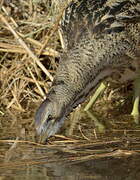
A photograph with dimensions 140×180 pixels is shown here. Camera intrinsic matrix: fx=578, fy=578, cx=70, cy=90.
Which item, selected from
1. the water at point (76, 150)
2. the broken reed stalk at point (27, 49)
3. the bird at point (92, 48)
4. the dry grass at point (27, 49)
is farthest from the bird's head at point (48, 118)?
the broken reed stalk at point (27, 49)

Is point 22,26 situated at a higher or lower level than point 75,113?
higher

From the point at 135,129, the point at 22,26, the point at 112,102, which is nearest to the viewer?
the point at 135,129

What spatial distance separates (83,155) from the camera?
139 inches

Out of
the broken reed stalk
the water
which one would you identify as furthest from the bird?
the broken reed stalk

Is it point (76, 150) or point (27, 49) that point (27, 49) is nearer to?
point (27, 49)

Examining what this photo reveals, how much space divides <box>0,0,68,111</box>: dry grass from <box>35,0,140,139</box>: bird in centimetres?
109

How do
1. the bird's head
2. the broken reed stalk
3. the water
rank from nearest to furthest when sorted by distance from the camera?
the water < the bird's head < the broken reed stalk

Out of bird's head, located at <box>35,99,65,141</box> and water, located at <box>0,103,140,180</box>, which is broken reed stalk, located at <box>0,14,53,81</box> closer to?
water, located at <box>0,103,140,180</box>

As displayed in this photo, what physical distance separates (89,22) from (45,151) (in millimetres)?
1009

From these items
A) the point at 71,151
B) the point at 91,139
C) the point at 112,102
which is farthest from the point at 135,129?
the point at 112,102

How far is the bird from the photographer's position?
3.74 m

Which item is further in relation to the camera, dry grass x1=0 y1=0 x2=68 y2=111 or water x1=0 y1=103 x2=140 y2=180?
dry grass x1=0 y1=0 x2=68 y2=111

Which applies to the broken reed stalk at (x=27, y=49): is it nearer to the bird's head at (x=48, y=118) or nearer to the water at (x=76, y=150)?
the water at (x=76, y=150)

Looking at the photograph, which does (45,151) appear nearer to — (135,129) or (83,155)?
(83,155)
